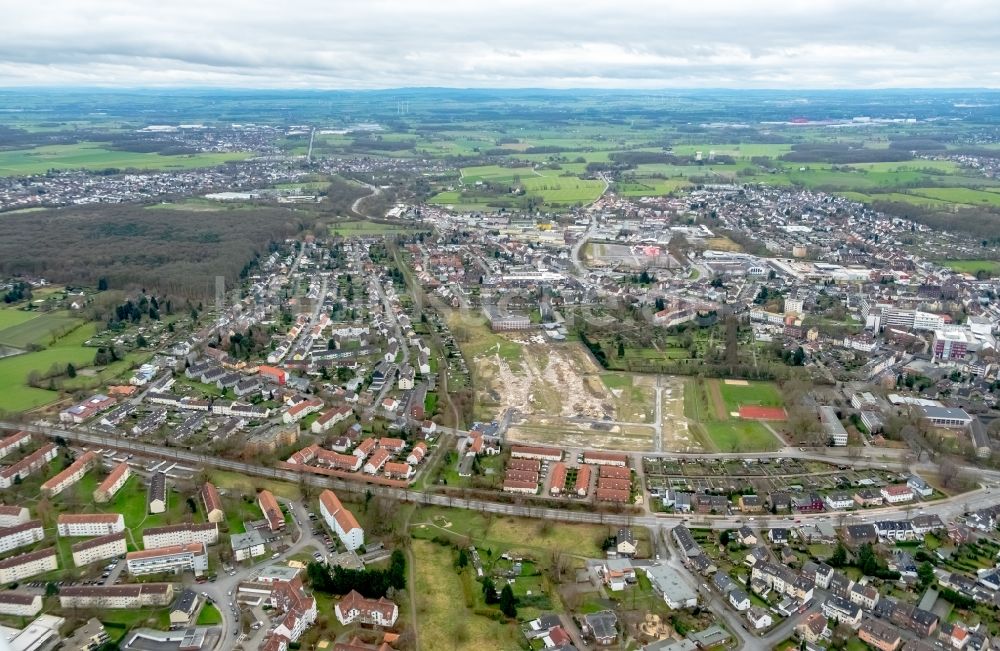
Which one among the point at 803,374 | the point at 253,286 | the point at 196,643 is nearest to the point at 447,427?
the point at 196,643

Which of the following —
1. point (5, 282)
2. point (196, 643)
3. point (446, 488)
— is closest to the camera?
→ point (196, 643)

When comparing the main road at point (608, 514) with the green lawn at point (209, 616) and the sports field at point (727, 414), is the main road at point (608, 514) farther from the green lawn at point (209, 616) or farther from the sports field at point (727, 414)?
the green lawn at point (209, 616)

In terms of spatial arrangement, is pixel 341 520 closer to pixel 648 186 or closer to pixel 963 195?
pixel 648 186

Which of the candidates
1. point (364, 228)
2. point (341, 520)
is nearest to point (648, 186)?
point (364, 228)

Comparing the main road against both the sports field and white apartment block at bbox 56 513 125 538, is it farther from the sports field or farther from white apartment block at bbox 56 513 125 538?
the sports field

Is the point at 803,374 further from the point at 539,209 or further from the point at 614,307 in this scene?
the point at 539,209
